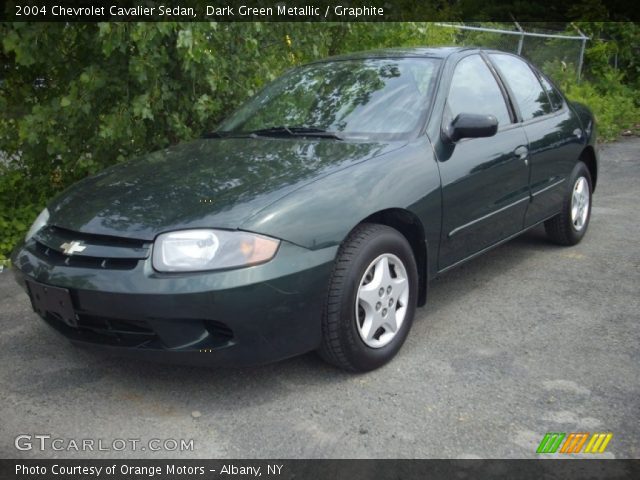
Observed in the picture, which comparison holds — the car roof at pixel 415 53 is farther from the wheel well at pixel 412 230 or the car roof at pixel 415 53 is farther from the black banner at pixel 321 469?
the black banner at pixel 321 469

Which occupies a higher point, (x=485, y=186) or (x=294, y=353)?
(x=485, y=186)

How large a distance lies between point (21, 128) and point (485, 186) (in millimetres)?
3482

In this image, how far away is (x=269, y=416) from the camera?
293 centimetres

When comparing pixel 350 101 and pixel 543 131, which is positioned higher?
pixel 350 101

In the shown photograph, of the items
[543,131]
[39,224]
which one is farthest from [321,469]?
[543,131]

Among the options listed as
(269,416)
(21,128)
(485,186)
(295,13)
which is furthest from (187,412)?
(295,13)

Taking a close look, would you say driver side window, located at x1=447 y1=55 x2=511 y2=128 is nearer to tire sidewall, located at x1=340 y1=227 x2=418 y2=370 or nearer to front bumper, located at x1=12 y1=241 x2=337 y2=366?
tire sidewall, located at x1=340 y1=227 x2=418 y2=370

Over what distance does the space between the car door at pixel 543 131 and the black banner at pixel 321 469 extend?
2.32 m

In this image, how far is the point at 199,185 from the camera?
3.20 m

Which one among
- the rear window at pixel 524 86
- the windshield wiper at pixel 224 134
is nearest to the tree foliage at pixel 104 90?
the windshield wiper at pixel 224 134

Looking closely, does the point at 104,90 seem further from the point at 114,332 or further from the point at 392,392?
the point at 392,392

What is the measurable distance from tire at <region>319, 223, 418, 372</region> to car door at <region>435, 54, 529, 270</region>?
0.41 metres

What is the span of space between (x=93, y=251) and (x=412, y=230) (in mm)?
1603

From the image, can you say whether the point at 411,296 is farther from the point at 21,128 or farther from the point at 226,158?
the point at 21,128
